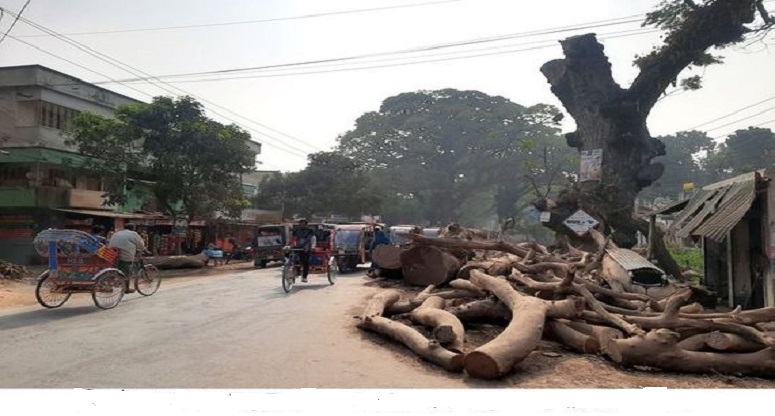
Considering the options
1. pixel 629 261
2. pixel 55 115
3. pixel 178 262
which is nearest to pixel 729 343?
pixel 629 261

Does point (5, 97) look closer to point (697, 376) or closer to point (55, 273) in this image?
point (55, 273)

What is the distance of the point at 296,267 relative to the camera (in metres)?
14.8

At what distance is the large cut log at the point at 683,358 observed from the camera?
6398mm

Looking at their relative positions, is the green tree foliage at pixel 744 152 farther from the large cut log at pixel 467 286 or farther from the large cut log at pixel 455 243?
the large cut log at pixel 467 286

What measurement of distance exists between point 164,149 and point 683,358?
2355 cm

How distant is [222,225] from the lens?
107 feet

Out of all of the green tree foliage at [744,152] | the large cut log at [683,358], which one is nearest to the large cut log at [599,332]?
the large cut log at [683,358]

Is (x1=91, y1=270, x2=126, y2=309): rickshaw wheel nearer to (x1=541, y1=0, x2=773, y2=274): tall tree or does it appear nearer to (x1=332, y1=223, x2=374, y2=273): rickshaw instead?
(x1=332, y1=223, x2=374, y2=273): rickshaw

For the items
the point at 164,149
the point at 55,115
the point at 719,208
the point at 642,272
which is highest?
the point at 55,115

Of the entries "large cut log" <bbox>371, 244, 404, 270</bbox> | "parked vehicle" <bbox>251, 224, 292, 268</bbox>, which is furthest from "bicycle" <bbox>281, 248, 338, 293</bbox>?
"parked vehicle" <bbox>251, 224, 292, 268</bbox>

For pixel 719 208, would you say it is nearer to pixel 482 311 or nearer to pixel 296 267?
pixel 482 311

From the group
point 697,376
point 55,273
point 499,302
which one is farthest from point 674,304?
point 55,273

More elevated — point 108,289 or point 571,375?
point 108,289

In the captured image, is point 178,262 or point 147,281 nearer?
point 147,281
